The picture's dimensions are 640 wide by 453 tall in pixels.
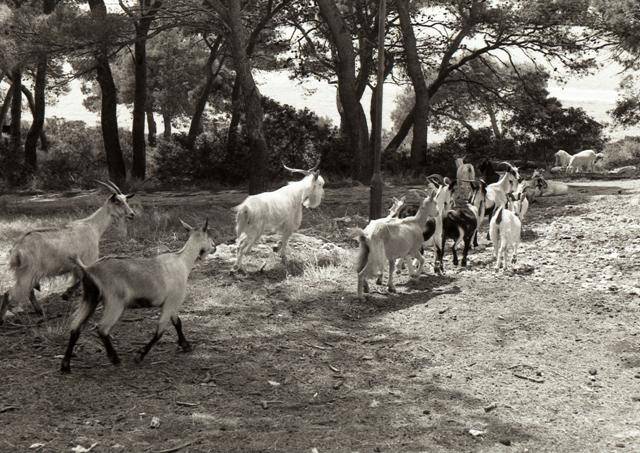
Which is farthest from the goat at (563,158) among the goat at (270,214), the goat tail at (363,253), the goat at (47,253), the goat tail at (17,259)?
the goat tail at (17,259)

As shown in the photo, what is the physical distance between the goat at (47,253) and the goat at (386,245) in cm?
304

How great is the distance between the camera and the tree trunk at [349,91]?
19375mm

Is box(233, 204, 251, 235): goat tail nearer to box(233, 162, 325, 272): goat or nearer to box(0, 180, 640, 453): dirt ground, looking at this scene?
box(233, 162, 325, 272): goat

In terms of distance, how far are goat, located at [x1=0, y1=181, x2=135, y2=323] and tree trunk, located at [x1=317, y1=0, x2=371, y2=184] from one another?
38.1 feet

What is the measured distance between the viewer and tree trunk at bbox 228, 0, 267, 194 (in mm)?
15266

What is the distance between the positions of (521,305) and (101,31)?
11125mm

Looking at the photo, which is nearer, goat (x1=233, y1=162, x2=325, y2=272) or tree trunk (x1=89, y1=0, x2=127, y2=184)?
goat (x1=233, y1=162, x2=325, y2=272)

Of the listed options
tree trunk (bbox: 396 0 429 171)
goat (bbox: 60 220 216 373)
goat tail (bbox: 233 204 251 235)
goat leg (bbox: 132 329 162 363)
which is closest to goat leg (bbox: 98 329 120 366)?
goat (bbox: 60 220 216 373)

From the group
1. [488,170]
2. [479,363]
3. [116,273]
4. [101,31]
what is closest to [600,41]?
[488,170]

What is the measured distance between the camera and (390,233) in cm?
939

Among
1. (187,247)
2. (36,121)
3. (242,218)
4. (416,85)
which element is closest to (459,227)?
(242,218)

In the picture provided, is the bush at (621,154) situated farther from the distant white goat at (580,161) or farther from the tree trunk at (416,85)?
the tree trunk at (416,85)

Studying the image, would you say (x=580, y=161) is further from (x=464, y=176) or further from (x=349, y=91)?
(x=464, y=176)

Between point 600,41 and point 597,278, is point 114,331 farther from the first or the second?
point 600,41
